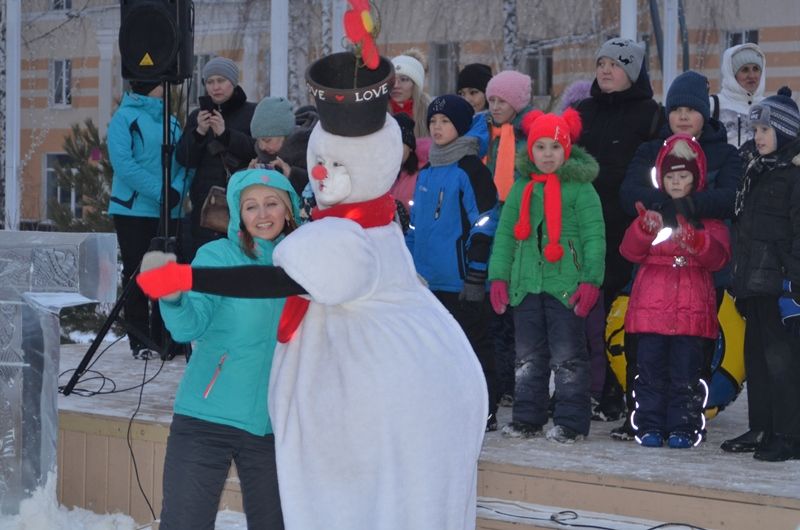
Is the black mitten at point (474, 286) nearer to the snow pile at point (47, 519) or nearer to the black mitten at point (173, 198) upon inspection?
the snow pile at point (47, 519)

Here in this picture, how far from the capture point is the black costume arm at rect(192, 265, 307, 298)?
3016 millimetres

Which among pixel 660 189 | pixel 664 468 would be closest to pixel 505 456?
pixel 664 468

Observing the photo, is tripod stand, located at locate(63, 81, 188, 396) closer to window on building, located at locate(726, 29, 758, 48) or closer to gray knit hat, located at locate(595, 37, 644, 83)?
gray knit hat, located at locate(595, 37, 644, 83)

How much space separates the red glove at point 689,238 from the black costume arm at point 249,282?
7.76 feet

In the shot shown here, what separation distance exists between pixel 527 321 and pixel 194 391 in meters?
1.93

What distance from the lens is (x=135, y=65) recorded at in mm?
6391

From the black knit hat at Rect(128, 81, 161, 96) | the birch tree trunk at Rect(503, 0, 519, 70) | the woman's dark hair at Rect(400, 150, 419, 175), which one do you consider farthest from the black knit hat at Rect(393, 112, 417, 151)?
the birch tree trunk at Rect(503, 0, 519, 70)

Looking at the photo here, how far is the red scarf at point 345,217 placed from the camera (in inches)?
124

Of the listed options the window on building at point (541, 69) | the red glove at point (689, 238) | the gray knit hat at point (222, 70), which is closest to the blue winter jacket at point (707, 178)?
the red glove at point (689, 238)

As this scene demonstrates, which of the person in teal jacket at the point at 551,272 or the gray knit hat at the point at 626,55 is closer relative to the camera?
the person in teal jacket at the point at 551,272

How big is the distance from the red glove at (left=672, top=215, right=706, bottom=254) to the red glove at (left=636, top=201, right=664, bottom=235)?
0.27ft

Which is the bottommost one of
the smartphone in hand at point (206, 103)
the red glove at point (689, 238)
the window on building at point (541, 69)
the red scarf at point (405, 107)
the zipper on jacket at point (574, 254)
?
the zipper on jacket at point (574, 254)

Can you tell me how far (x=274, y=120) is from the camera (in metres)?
6.23

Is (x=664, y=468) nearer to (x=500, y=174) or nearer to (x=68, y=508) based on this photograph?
(x=500, y=174)
